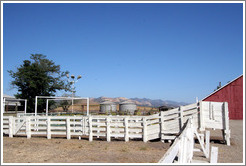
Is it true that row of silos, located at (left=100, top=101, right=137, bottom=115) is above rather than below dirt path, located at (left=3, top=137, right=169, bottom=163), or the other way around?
above

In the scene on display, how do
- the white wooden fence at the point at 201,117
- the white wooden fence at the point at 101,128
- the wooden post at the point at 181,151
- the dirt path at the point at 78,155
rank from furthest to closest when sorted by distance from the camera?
the white wooden fence at the point at 101,128, the white wooden fence at the point at 201,117, the dirt path at the point at 78,155, the wooden post at the point at 181,151

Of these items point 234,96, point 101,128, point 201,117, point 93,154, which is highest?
point 234,96

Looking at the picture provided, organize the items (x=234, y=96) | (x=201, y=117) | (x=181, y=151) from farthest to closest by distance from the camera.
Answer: (x=234, y=96) → (x=201, y=117) → (x=181, y=151)

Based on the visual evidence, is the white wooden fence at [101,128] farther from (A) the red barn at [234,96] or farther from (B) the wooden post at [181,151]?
(A) the red barn at [234,96]

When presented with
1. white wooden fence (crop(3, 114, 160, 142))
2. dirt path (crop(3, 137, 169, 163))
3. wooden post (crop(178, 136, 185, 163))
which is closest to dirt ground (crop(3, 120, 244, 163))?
dirt path (crop(3, 137, 169, 163))

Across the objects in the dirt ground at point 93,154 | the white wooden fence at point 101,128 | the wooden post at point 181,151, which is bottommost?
the dirt ground at point 93,154

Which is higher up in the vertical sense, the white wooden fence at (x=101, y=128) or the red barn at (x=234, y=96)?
the red barn at (x=234, y=96)

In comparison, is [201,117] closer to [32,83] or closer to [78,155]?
[78,155]

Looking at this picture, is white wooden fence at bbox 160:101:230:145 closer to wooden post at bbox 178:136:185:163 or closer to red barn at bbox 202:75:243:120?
wooden post at bbox 178:136:185:163

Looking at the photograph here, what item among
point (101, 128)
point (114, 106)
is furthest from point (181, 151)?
point (114, 106)

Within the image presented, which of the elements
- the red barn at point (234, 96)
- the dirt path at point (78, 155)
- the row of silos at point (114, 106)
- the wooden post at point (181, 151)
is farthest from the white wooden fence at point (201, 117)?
the row of silos at point (114, 106)

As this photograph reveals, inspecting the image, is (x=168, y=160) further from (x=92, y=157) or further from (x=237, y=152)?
(x=237, y=152)

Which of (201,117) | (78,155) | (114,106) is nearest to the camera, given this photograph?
(78,155)

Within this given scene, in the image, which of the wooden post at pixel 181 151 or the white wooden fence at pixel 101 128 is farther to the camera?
the white wooden fence at pixel 101 128
